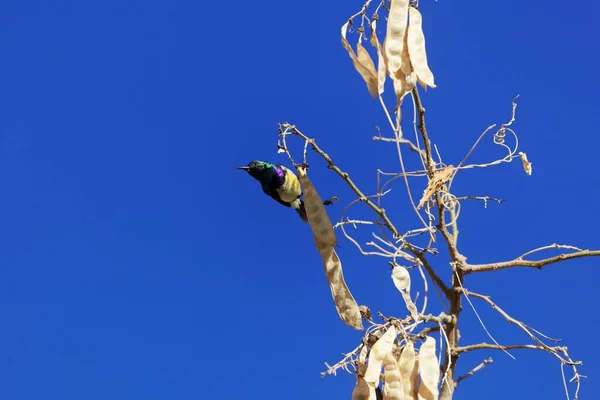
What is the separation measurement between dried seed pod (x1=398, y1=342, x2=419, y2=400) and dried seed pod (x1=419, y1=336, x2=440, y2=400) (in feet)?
0.10

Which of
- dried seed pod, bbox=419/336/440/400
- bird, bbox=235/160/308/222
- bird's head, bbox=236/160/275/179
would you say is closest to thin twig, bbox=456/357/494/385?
dried seed pod, bbox=419/336/440/400

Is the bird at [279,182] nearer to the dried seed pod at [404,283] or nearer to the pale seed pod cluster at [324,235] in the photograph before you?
the pale seed pod cluster at [324,235]

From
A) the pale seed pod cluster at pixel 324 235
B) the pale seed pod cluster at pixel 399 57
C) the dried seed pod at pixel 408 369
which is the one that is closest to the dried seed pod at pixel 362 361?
the dried seed pod at pixel 408 369

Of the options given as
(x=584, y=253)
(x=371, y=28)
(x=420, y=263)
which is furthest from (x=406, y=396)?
(x=371, y=28)

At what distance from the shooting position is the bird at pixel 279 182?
4.04m

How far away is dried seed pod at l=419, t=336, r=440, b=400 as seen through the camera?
1.79 m

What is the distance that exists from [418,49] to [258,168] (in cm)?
251

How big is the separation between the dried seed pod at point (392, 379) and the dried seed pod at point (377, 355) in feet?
0.08

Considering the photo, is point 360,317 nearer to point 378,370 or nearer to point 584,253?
point 378,370

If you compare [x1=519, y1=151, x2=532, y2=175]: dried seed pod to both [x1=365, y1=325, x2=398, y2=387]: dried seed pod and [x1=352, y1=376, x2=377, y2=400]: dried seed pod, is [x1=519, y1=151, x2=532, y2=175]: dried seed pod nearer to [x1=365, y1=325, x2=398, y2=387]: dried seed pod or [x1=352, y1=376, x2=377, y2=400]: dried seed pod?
[x1=365, y1=325, x2=398, y2=387]: dried seed pod

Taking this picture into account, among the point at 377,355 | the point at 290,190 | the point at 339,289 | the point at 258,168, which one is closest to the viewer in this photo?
the point at 377,355

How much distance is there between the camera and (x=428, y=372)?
1.80 m

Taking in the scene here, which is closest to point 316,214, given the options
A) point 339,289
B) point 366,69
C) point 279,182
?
point 339,289

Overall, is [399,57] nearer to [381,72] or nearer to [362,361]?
[381,72]
